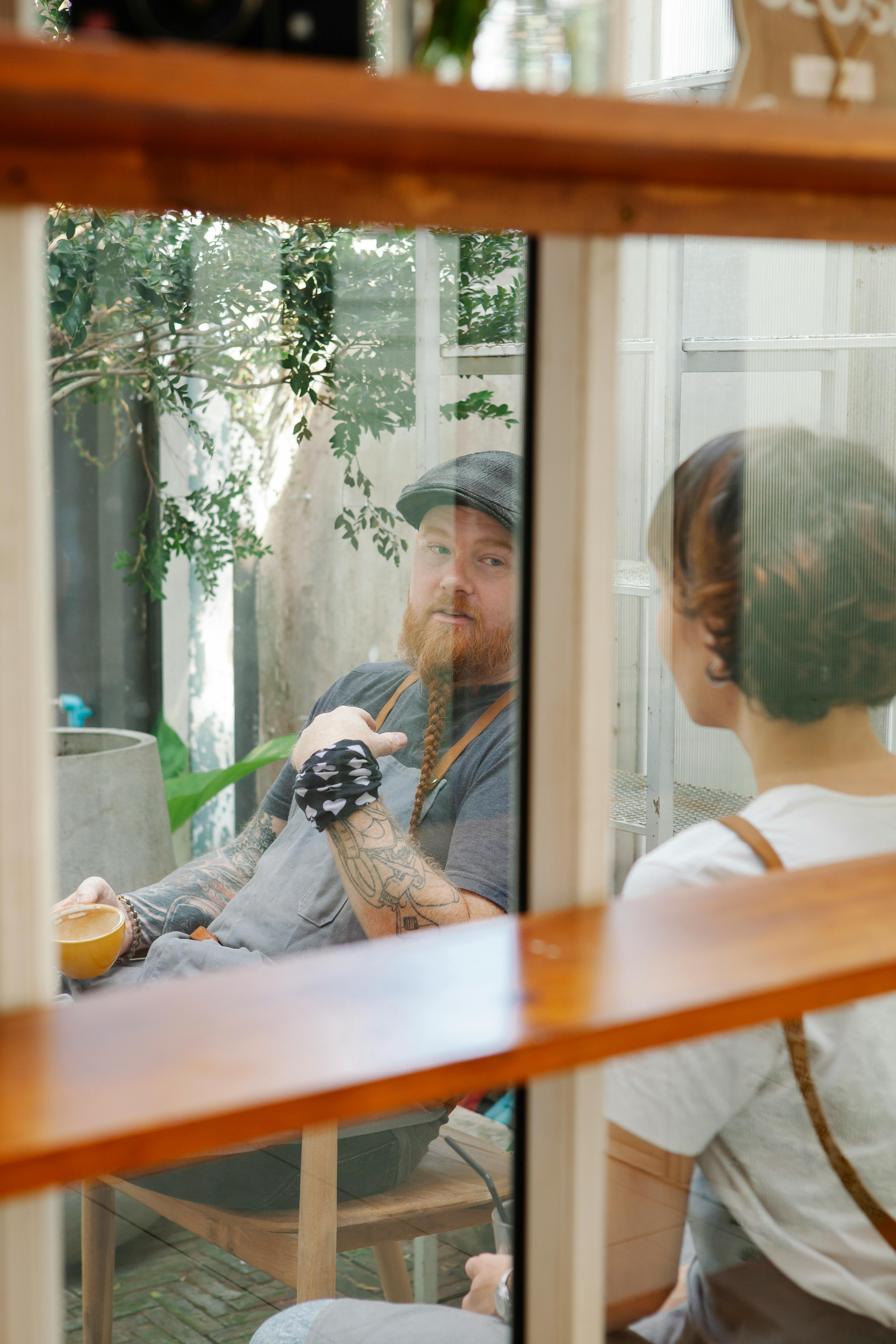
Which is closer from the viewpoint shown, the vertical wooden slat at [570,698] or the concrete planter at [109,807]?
the vertical wooden slat at [570,698]

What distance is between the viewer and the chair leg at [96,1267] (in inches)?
61.6

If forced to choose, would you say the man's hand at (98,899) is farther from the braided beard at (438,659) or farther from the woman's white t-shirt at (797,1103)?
the woman's white t-shirt at (797,1103)

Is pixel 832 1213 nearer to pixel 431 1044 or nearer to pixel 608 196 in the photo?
pixel 431 1044

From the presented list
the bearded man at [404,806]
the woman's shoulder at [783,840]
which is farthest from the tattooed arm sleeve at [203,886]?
the woman's shoulder at [783,840]

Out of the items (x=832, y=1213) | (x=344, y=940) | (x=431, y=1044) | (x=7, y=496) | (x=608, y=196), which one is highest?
(x=608, y=196)

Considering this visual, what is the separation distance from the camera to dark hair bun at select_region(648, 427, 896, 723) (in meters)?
0.83

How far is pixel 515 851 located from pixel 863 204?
0.41 meters

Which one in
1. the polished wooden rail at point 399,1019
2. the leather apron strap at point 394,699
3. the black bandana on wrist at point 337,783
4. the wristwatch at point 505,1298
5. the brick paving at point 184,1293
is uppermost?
the polished wooden rail at point 399,1019

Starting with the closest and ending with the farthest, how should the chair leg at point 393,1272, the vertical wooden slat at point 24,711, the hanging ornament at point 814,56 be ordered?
the vertical wooden slat at point 24,711 → the hanging ornament at point 814,56 → the chair leg at point 393,1272

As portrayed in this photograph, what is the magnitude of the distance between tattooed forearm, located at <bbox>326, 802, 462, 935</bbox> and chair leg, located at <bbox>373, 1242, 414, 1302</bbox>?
0.46 meters

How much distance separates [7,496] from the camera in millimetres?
526

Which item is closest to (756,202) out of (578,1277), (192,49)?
(192,49)

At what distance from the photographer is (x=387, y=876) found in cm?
188

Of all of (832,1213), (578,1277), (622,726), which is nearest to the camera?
(578,1277)
